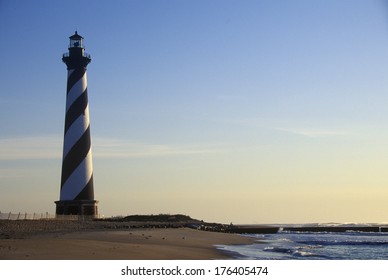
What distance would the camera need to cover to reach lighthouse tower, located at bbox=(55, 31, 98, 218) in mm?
27797

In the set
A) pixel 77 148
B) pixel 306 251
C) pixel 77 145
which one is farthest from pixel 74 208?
pixel 306 251

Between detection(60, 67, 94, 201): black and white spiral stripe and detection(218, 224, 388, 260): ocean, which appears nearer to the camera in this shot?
detection(218, 224, 388, 260): ocean

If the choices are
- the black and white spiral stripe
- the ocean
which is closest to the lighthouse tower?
the black and white spiral stripe

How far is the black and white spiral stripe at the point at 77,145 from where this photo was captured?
27.8 m

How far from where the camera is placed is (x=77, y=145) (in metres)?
27.9

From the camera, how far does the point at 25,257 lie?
995 cm

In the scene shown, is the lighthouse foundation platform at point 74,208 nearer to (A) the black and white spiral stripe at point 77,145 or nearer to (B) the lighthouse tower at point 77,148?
(B) the lighthouse tower at point 77,148

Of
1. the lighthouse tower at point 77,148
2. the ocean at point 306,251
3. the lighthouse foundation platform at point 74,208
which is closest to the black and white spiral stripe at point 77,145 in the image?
the lighthouse tower at point 77,148

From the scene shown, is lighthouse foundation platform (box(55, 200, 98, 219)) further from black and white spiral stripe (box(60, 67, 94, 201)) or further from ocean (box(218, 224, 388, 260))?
ocean (box(218, 224, 388, 260))

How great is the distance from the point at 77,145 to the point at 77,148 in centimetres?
15

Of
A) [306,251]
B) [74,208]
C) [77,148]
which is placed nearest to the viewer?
[306,251]

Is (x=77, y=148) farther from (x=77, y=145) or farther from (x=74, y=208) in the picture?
(x=74, y=208)
